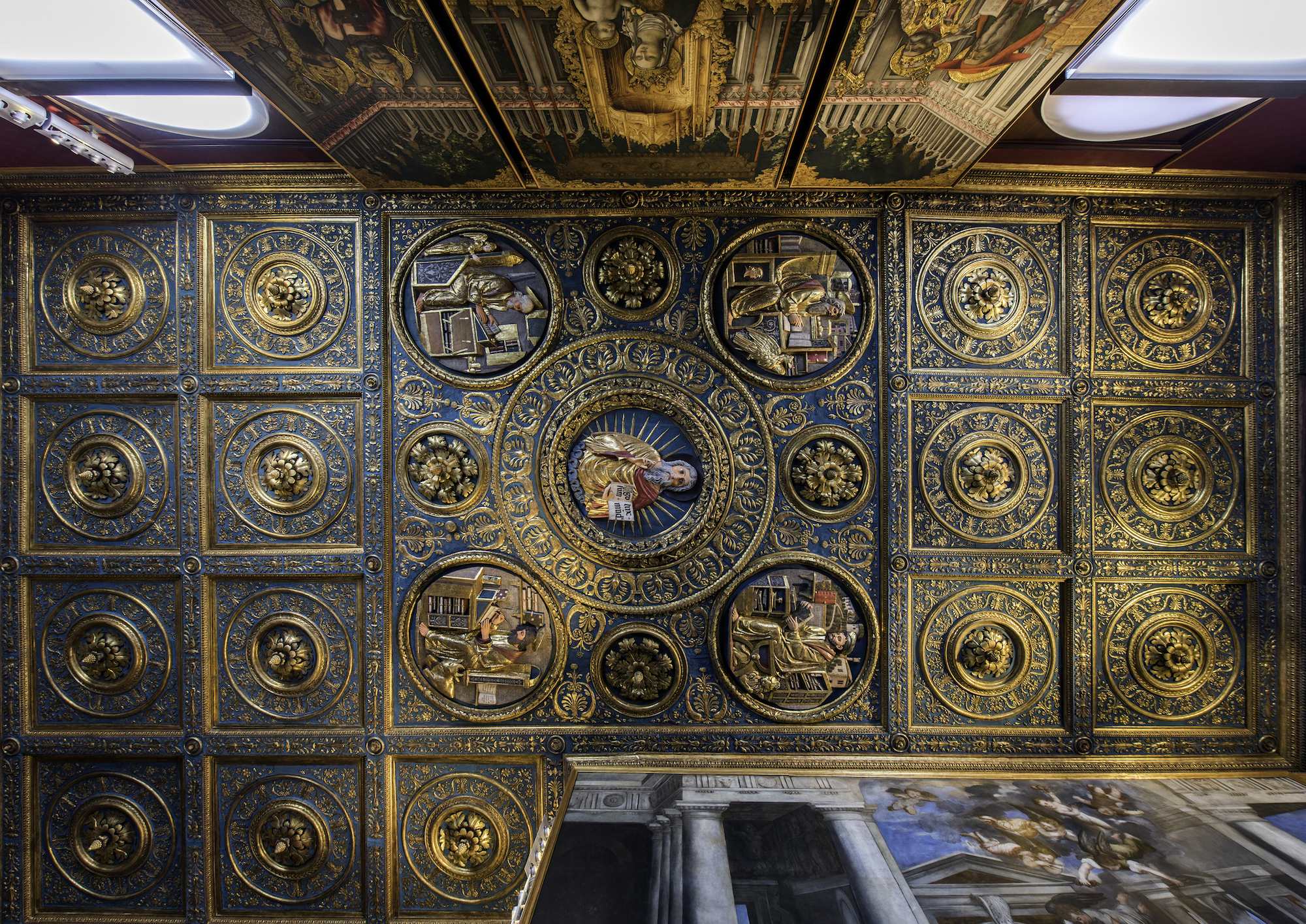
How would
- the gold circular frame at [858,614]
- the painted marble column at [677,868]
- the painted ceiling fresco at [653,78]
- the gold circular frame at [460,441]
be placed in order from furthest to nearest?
the gold circular frame at [460,441] → the gold circular frame at [858,614] → the painted marble column at [677,868] → the painted ceiling fresco at [653,78]

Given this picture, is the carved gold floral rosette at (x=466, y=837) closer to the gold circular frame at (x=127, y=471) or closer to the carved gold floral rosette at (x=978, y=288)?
the gold circular frame at (x=127, y=471)

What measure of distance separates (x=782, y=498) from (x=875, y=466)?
0.88 m

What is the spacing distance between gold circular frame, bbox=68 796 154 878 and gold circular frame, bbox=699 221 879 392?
6.67 meters

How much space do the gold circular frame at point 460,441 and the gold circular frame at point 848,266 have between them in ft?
7.56

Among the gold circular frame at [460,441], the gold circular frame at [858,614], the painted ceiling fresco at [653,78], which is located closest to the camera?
the painted ceiling fresco at [653,78]

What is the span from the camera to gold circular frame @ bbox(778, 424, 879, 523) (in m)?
4.66

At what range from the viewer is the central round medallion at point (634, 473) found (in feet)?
15.3

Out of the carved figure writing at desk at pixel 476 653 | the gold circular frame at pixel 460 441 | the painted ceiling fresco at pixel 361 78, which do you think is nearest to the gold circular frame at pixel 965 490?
the carved figure writing at desk at pixel 476 653

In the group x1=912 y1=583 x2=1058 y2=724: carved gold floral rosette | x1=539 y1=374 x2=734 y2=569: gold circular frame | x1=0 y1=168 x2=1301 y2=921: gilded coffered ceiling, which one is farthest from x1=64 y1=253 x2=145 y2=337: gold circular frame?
x1=912 y1=583 x2=1058 y2=724: carved gold floral rosette

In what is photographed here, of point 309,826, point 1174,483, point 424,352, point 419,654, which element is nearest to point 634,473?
point 424,352

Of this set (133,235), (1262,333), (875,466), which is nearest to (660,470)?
(875,466)

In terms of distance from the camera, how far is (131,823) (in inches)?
184

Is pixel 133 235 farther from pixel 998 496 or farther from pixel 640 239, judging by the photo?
pixel 998 496

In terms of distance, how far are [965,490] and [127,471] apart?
751cm
